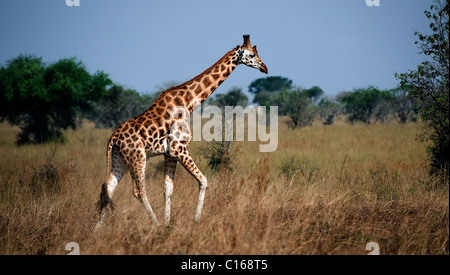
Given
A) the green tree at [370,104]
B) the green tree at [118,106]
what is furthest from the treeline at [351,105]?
the green tree at [118,106]

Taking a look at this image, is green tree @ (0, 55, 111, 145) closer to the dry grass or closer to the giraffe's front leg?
the dry grass

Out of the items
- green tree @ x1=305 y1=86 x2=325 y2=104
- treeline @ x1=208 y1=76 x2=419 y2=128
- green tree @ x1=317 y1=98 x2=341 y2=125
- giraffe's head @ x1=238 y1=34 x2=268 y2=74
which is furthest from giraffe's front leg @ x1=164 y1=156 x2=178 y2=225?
green tree @ x1=305 y1=86 x2=325 y2=104

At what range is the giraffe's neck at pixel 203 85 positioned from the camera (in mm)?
4852

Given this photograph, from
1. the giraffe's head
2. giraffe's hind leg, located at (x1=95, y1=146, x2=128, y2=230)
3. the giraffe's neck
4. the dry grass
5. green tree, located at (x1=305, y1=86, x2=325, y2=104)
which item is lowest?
the dry grass

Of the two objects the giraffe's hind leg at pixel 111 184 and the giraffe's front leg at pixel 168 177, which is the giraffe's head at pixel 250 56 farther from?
the giraffe's hind leg at pixel 111 184

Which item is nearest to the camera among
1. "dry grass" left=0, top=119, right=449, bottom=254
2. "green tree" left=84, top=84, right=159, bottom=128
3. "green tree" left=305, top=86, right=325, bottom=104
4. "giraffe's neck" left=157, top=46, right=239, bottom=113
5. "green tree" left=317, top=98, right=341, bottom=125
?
"dry grass" left=0, top=119, right=449, bottom=254

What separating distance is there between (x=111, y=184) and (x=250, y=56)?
2.75 meters

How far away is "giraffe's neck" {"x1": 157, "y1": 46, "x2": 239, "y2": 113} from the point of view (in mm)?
4852

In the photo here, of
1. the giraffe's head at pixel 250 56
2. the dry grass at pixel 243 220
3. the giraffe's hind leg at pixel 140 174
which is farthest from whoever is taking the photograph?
the giraffe's head at pixel 250 56

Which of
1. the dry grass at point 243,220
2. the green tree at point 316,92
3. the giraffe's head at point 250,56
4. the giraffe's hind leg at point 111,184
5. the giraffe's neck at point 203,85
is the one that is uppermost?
the green tree at point 316,92

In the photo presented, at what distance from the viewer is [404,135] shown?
43.2 ft

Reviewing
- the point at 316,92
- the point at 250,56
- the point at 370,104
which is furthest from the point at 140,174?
the point at 316,92
